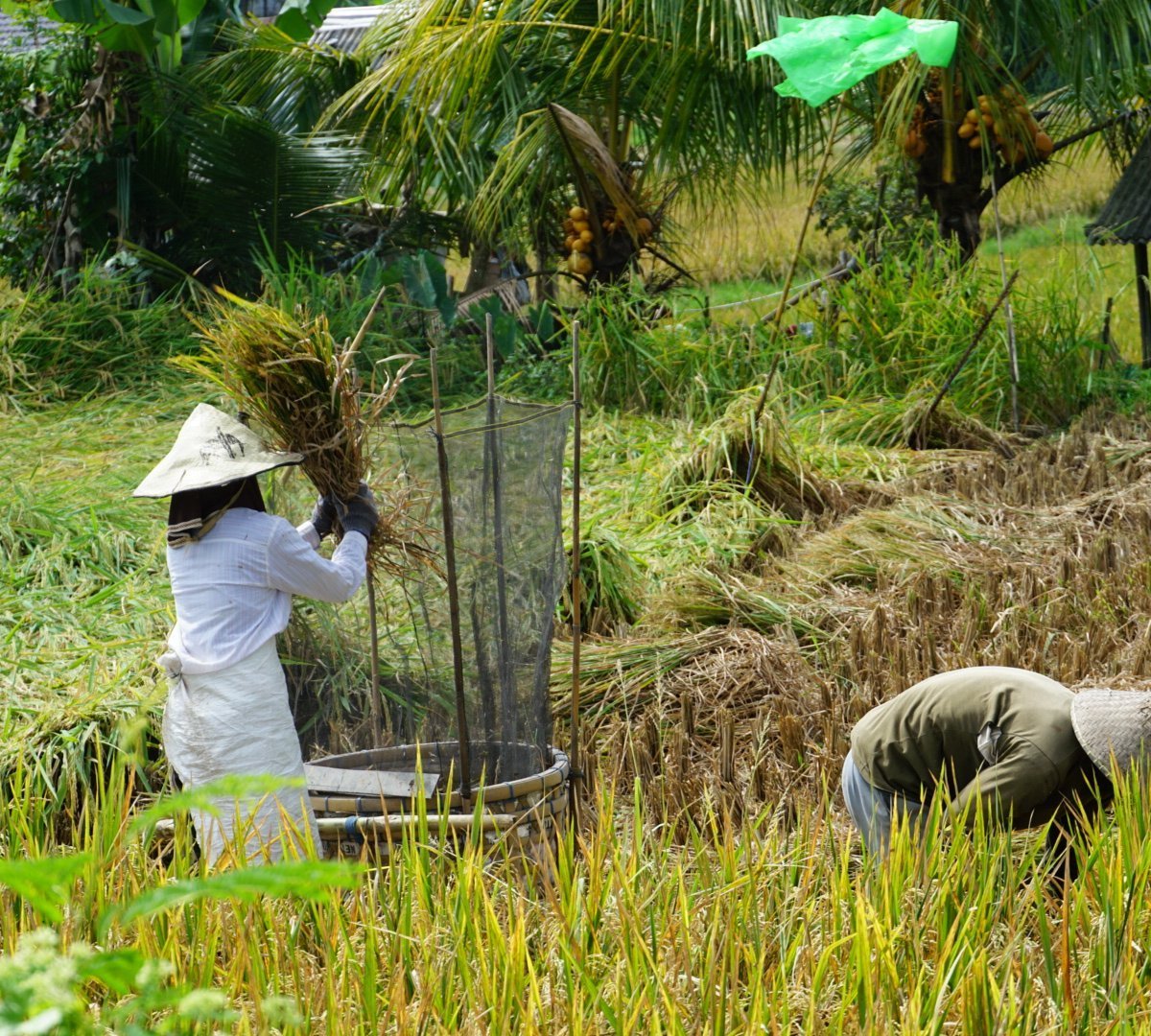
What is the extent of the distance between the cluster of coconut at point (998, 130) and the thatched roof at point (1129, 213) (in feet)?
1.78

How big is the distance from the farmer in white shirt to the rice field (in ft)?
0.55

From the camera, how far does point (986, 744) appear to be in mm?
2820

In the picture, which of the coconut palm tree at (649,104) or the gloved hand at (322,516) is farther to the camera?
the coconut palm tree at (649,104)

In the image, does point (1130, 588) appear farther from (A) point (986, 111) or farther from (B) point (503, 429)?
(A) point (986, 111)

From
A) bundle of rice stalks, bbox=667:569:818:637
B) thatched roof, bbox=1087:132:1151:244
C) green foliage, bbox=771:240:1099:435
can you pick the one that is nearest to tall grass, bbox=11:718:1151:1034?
bundle of rice stalks, bbox=667:569:818:637

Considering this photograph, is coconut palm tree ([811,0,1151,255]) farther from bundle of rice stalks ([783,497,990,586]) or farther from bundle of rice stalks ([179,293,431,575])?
bundle of rice stalks ([179,293,431,575])

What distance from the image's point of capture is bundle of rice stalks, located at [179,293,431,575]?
9.86 feet

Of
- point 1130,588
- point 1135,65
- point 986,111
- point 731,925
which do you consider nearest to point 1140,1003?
point 731,925

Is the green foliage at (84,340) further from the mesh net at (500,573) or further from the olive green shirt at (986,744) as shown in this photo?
the olive green shirt at (986,744)

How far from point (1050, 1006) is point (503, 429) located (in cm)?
172

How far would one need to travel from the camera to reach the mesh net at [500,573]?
10.7ft

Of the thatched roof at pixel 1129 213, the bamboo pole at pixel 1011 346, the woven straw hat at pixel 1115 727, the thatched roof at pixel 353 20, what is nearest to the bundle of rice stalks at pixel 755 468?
the bamboo pole at pixel 1011 346

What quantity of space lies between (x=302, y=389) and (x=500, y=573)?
62 cm

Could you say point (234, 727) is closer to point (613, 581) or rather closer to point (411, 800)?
point (411, 800)
